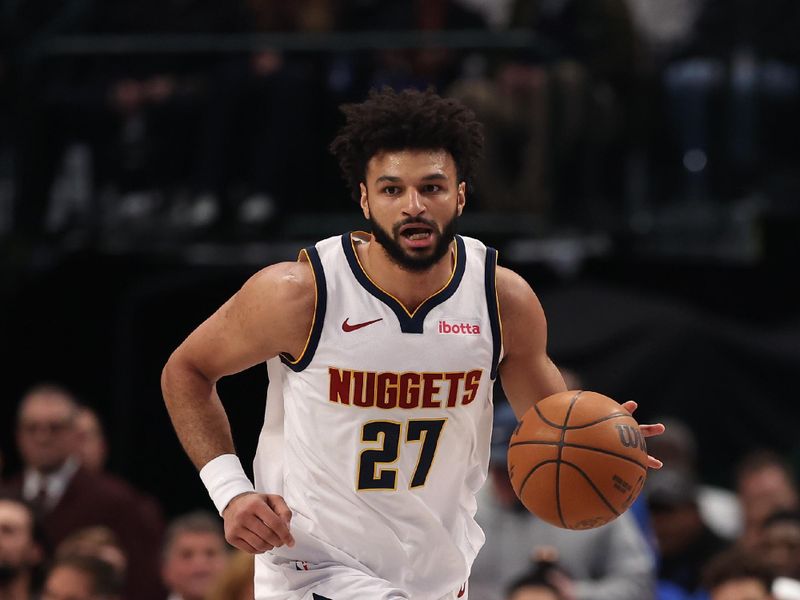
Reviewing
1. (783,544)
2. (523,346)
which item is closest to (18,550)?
(523,346)

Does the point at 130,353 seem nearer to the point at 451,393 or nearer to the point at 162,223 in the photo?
the point at 162,223

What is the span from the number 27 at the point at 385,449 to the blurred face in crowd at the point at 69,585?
2591 mm

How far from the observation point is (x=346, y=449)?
5.42 meters

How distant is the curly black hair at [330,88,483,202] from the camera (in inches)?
212

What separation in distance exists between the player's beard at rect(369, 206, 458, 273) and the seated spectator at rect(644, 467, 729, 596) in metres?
3.73

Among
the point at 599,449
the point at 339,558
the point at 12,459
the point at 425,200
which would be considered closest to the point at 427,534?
the point at 339,558

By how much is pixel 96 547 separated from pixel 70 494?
112 centimetres

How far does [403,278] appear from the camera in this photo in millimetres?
5469

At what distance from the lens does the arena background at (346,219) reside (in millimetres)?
10867

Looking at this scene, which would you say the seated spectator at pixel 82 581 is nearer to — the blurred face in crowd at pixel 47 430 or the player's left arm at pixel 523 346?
the blurred face in crowd at pixel 47 430

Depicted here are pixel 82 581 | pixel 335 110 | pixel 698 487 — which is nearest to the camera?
pixel 82 581

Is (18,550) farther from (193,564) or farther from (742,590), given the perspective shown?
(742,590)

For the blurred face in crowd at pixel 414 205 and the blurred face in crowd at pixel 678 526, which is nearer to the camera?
the blurred face in crowd at pixel 414 205

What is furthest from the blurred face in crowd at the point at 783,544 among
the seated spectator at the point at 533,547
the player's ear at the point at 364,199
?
the player's ear at the point at 364,199
